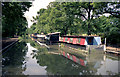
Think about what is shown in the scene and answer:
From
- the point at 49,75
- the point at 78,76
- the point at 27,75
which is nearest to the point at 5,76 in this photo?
the point at 27,75

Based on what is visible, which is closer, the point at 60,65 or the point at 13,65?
the point at 13,65

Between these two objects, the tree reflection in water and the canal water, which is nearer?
the tree reflection in water

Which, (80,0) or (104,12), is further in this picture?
(80,0)

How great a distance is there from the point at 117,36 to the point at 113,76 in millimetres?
19304

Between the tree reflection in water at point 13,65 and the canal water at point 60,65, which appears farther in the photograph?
the canal water at point 60,65

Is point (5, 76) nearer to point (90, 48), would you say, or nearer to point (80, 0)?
point (90, 48)

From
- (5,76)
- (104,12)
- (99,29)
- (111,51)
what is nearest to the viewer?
(5,76)

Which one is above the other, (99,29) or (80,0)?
(80,0)

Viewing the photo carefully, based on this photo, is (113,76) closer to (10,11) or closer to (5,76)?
(5,76)

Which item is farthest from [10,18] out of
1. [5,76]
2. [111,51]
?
[111,51]

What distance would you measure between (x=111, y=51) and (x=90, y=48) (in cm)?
378

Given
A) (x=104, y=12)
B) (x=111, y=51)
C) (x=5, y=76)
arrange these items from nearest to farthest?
(x=5, y=76) < (x=111, y=51) < (x=104, y=12)

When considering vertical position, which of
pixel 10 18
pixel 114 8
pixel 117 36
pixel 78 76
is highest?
pixel 114 8

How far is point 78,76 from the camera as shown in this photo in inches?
→ 418
